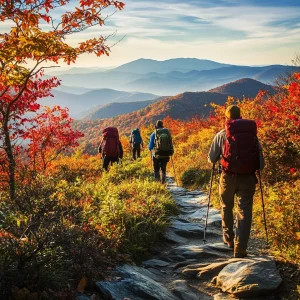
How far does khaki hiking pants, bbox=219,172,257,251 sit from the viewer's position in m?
5.22

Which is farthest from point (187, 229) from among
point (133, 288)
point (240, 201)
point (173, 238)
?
point (133, 288)

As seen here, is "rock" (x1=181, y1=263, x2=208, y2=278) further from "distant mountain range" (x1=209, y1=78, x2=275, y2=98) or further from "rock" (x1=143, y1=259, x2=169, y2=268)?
"distant mountain range" (x1=209, y1=78, x2=275, y2=98)

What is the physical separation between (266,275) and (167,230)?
103 inches

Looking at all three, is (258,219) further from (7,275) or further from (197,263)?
(7,275)

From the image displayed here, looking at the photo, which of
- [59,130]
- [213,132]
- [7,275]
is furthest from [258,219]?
[213,132]

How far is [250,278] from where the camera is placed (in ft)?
14.1

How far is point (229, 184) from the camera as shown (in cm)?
552

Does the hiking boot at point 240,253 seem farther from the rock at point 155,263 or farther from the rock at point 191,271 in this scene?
the rock at point 155,263

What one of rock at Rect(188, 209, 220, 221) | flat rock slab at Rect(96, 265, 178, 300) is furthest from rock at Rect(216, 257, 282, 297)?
rock at Rect(188, 209, 220, 221)

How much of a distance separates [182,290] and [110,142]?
301 inches

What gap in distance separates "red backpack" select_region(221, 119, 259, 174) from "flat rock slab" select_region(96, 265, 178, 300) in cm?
214

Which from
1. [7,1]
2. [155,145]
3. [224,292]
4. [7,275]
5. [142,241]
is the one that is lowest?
[224,292]

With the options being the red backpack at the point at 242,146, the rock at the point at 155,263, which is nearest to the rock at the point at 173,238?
the rock at the point at 155,263

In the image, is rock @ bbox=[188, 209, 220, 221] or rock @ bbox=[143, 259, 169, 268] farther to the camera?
rock @ bbox=[188, 209, 220, 221]
